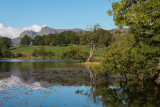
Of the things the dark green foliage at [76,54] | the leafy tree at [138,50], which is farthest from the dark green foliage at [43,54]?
the leafy tree at [138,50]

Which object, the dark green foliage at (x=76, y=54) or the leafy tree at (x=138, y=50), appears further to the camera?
the dark green foliage at (x=76, y=54)

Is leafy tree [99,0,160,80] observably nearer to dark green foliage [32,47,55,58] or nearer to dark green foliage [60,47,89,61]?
dark green foliage [60,47,89,61]

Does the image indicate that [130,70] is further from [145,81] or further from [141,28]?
[141,28]

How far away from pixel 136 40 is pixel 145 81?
693 cm

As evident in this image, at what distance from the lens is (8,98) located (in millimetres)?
20000

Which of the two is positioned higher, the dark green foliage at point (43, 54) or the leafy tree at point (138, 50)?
→ the leafy tree at point (138, 50)

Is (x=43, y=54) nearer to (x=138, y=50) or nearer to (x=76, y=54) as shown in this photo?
(x=76, y=54)

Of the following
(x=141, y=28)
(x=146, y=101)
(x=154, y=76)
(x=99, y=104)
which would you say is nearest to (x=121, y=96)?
(x=146, y=101)

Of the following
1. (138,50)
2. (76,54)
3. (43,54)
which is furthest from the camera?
(43,54)

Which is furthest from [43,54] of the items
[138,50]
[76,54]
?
[138,50]

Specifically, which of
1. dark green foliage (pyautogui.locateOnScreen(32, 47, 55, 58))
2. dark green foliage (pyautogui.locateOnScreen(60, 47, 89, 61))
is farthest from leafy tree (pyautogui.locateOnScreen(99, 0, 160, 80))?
dark green foliage (pyautogui.locateOnScreen(32, 47, 55, 58))

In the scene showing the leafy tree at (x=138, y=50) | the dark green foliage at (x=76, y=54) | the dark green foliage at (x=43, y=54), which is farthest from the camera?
the dark green foliage at (x=43, y=54)

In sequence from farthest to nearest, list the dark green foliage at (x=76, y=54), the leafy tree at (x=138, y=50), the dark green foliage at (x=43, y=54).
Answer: the dark green foliage at (x=43, y=54) < the dark green foliage at (x=76, y=54) < the leafy tree at (x=138, y=50)

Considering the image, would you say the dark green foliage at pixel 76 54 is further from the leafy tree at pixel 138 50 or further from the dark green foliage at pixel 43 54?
the leafy tree at pixel 138 50
